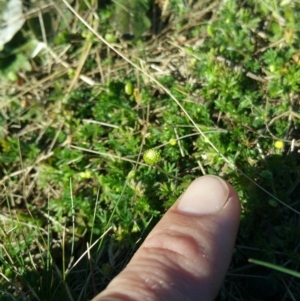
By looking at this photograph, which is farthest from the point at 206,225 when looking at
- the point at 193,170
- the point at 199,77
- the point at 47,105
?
the point at 47,105

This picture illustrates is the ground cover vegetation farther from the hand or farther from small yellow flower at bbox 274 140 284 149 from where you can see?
the hand

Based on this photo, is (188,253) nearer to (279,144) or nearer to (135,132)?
(279,144)

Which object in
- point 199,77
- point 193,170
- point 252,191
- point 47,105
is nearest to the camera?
point 252,191

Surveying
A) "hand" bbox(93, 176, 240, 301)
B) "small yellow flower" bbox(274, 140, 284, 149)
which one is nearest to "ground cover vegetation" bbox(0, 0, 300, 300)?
"small yellow flower" bbox(274, 140, 284, 149)

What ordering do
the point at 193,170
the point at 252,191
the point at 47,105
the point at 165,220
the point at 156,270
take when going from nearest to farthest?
the point at 156,270 → the point at 165,220 → the point at 252,191 → the point at 193,170 → the point at 47,105

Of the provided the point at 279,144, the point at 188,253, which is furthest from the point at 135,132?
the point at 188,253

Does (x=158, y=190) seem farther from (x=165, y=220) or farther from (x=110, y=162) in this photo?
(x=165, y=220)

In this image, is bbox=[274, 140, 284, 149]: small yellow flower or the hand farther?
bbox=[274, 140, 284, 149]: small yellow flower
